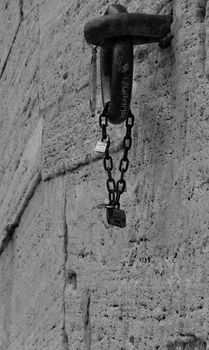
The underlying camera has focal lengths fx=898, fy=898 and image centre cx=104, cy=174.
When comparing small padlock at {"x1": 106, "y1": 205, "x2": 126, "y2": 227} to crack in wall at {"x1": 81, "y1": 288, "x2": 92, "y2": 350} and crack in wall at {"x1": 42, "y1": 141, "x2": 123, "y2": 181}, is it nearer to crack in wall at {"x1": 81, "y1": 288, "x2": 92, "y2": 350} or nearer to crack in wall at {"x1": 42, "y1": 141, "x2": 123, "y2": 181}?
crack in wall at {"x1": 42, "y1": 141, "x2": 123, "y2": 181}

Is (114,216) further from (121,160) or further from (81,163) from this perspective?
(81,163)

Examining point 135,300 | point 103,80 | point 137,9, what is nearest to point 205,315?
point 135,300

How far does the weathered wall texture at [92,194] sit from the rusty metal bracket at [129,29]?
5 cm

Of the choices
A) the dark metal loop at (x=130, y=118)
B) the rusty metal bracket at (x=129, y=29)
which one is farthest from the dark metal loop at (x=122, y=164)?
the rusty metal bracket at (x=129, y=29)

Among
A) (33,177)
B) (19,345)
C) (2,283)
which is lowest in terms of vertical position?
(19,345)

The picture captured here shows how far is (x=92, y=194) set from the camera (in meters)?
3.28

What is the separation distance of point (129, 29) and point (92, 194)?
32.1 inches

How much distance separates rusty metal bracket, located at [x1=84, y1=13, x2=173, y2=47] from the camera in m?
2.63

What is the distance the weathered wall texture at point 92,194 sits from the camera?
2.62 meters

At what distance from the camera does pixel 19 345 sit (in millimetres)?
3859

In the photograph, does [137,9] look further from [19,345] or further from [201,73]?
[19,345]

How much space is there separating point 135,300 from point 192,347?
1.18ft

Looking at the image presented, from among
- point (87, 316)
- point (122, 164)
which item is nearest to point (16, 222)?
point (87, 316)

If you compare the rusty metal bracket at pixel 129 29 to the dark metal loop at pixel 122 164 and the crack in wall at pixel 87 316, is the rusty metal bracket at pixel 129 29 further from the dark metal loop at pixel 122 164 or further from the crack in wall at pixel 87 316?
the crack in wall at pixel 87 316
